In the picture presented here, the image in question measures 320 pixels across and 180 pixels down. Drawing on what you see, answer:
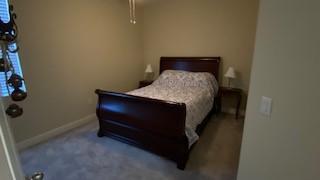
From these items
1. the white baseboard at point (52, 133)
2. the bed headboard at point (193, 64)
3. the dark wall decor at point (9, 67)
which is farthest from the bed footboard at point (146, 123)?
the bed headboard at point (193, 64)

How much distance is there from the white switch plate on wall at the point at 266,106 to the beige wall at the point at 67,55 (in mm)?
2896

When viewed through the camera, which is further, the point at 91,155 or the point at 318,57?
the point at 91,155

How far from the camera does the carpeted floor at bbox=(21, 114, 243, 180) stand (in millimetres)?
2023

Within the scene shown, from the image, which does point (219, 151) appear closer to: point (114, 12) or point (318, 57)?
point (318, 57)

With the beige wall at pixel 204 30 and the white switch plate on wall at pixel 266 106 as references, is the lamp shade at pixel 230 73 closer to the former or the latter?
the beige wall at pixel 204 30

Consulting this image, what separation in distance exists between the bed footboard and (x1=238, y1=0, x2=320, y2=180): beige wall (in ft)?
3.20

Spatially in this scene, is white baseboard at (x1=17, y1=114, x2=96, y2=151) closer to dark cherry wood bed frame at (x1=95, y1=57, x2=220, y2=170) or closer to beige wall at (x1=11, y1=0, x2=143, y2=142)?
beige wall at (x1=11, y1=0, x2=143, y2=142)

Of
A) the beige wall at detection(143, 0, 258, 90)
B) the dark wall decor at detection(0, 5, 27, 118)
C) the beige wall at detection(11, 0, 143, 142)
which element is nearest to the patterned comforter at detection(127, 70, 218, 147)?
the beige wall at detection(143, 0, 258, 90)

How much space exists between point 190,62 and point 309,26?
3197 mm

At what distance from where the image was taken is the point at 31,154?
240cm

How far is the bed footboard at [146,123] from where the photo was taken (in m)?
2.11

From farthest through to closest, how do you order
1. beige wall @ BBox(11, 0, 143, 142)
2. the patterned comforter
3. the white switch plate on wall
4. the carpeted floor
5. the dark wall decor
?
beige wall @ BBox(11, 0, 143, 142), the patterned comforter, the carpeted floor, the white switch plate on wall, the dark wall decor

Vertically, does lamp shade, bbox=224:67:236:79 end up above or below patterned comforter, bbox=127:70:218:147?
above

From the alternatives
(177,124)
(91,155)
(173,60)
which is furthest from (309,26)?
(173,60)
